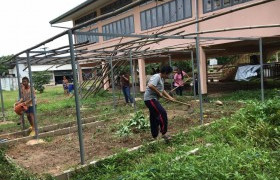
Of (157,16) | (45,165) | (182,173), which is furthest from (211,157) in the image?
(157,16)

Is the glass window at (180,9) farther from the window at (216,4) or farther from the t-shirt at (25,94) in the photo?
the t-shirt at (25,94)

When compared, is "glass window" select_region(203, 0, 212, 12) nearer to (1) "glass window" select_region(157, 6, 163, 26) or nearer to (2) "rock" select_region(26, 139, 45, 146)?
(1) "glass window" select_region(157, 6, 163, 26)

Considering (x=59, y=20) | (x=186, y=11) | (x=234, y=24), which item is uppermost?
(x=59, y=20)

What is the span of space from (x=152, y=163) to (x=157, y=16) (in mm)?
13211

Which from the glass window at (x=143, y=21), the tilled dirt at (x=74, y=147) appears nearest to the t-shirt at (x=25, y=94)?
the tilled dirt at (x=74, y=147)

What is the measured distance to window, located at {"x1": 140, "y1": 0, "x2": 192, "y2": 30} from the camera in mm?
15375

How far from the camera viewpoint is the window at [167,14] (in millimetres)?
15375

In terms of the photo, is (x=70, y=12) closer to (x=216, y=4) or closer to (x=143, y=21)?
(x=143, y=21)

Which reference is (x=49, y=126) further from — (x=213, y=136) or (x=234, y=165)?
(x=234, y=165)

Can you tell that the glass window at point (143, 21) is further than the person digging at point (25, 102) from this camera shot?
Yes

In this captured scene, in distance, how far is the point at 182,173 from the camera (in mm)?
4051

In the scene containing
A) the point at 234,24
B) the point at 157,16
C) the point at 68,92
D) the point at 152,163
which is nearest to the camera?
the point at 152,163

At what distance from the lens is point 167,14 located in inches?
648

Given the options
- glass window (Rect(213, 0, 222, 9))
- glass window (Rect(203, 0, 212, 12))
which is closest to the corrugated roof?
glass window (Rect(203, 0, 212, 12))
